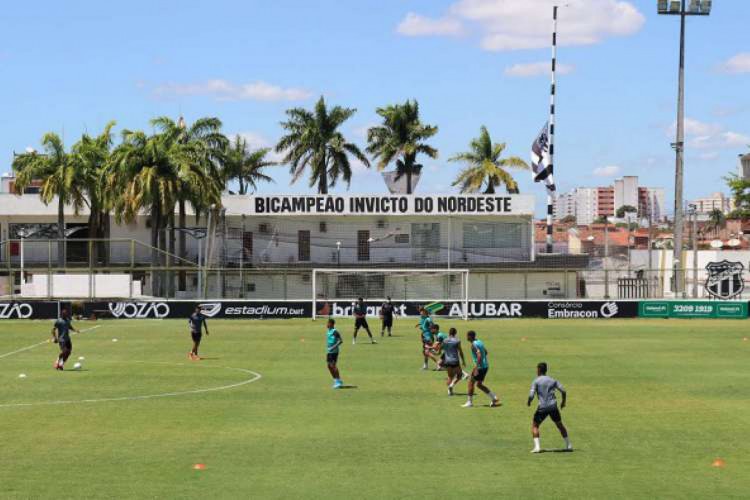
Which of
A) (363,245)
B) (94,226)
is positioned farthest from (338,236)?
(94,226)

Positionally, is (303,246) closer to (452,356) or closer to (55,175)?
(55,175)

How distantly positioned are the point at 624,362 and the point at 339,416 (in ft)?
53.7

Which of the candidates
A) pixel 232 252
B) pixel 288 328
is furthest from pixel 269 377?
pixel 232 252

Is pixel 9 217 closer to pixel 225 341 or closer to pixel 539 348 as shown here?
pixel 225 341

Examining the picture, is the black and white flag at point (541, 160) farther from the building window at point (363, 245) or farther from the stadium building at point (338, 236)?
the building window at point (363, 245)

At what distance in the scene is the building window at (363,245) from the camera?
266 ft

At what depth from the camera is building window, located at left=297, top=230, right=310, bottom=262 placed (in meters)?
81.4

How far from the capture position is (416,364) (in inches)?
1489

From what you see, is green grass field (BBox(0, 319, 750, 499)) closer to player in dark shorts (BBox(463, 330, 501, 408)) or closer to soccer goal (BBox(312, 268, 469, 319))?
player in dark shorts (BBox(463, 330, 501, 408))

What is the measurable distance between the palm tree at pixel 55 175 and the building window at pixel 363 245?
21911 mm

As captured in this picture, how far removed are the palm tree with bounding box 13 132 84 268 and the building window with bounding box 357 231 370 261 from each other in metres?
21.9

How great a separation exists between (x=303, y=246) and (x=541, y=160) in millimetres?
19941

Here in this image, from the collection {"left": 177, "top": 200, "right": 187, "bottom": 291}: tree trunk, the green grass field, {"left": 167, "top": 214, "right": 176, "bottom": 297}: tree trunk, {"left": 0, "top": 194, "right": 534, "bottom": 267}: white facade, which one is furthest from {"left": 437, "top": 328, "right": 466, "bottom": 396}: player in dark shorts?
{"left": 0, "top": 194, "right": 534, "bottom": 267}: white facade

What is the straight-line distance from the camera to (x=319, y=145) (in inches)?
3497
